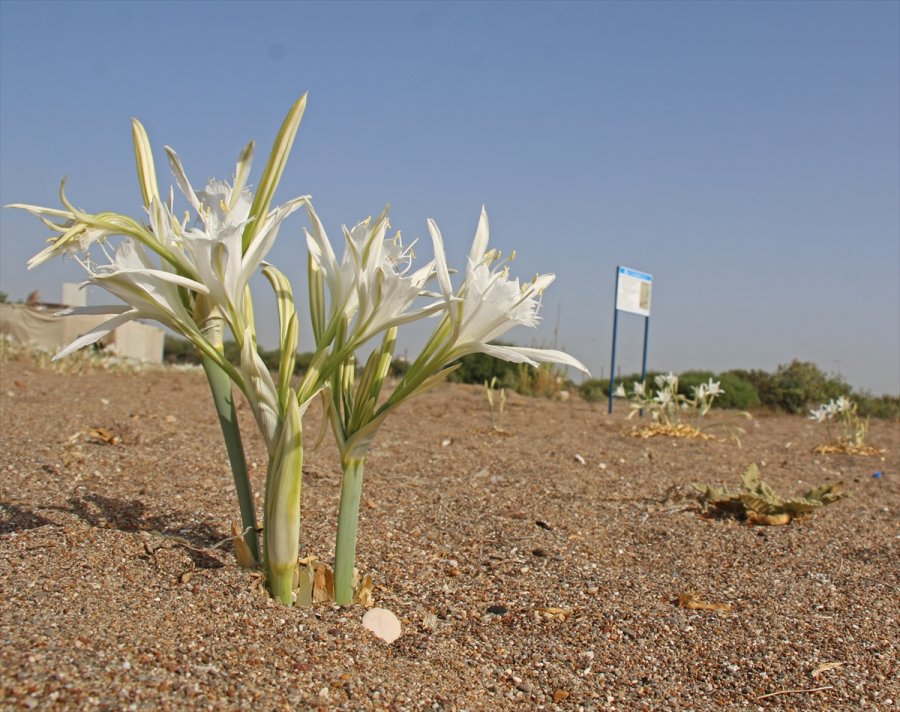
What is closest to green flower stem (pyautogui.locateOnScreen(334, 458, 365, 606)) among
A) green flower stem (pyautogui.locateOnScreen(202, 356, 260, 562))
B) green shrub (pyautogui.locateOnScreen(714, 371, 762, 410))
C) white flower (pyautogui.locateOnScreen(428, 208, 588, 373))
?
green flower stem (pyautogui.locateOnScreen(202, 356, 260, 562))

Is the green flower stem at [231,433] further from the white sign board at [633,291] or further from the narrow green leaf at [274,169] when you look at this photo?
the white sign board at [633,291]

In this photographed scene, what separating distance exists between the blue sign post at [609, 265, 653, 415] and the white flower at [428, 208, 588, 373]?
8.62 m

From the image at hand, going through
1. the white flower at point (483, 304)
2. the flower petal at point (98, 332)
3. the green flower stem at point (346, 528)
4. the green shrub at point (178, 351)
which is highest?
the white flower at point (483, 304)

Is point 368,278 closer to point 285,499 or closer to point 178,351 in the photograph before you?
point 285,499

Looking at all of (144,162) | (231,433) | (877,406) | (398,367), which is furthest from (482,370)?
(144,162)

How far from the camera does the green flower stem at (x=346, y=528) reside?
2062mm

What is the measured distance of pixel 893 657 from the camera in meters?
2.27

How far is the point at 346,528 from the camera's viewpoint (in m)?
2.06

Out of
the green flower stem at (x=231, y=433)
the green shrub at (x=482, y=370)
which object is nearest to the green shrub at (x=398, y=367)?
the green shrub at (x=482, y=370)

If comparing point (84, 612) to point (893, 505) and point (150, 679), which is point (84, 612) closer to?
point (150, 679)

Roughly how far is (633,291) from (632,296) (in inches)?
Answer: 3.0

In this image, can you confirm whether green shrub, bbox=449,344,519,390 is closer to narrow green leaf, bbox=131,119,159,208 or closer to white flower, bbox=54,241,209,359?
narrow green leaf, bbox=131,119,159,208

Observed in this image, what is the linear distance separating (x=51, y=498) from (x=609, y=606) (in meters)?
2.12

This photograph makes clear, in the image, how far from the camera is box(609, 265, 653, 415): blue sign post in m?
10.6
